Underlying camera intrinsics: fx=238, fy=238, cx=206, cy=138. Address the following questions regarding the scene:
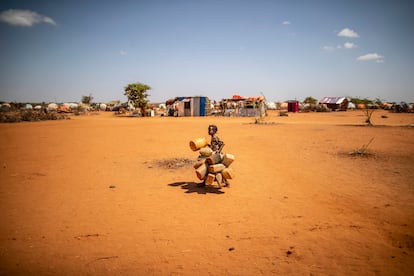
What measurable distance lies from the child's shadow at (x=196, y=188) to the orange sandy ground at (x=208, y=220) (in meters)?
0.03

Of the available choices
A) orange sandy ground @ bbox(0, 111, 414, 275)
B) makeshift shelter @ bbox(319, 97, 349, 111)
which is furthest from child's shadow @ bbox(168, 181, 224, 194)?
makeshift shelter @ bbox(319, 97, 349, 111)

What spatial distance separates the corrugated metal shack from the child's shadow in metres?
30.7

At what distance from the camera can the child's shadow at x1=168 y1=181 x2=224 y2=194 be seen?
5.41 m

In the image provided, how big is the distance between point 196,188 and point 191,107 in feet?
104

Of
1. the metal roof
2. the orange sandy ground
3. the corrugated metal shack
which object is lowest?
the orange sandy ground

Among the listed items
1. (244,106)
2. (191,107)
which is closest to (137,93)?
(191,107)

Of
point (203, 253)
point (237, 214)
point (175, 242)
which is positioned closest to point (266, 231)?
point (237, 214)

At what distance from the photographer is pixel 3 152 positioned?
31.8 feet

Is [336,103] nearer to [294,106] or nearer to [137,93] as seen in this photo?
[294,106]

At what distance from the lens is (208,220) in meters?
4.05

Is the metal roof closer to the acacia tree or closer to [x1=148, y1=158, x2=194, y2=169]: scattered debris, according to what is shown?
the acacia tree

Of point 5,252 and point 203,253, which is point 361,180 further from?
point 5,252

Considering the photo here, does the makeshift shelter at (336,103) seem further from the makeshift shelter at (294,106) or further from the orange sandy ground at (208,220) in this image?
the orange sandy ground at (208,220)

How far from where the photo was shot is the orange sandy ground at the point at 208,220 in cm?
298
